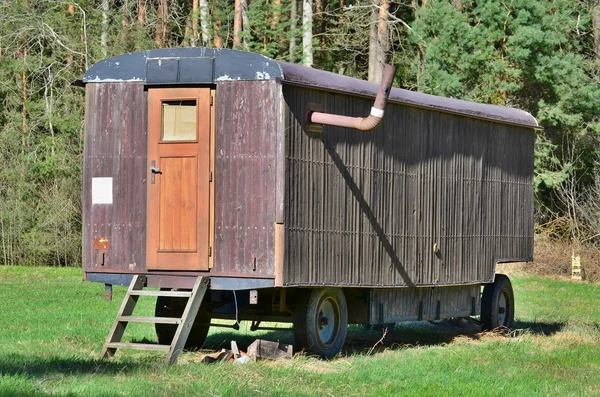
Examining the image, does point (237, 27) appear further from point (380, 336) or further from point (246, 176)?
point (246, 176)

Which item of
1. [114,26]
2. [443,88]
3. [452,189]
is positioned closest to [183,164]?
[452,189]

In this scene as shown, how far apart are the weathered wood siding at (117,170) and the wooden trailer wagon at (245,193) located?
15mm

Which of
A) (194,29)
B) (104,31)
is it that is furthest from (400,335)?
(194,29)

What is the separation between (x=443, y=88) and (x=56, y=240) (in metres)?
12.5

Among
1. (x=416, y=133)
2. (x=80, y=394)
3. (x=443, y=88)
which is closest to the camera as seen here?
(x=80, y=394)

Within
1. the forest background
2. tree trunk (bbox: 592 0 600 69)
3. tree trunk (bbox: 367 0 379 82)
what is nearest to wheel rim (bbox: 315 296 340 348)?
the forest background

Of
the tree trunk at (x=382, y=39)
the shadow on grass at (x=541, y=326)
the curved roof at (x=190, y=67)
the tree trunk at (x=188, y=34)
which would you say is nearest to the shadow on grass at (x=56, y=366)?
the curved roof at (x=190, y=67)

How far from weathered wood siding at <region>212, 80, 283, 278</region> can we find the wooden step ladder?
1.40 feet

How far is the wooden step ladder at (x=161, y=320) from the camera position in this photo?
12.1 metres

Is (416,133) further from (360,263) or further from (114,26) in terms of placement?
(114,26)

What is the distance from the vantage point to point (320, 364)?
41.2ft

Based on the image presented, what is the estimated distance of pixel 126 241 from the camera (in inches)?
525

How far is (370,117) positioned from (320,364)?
113 inches

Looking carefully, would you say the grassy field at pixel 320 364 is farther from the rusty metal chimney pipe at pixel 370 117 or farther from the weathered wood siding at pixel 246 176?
the rusty metal chimney pipe at pixel 370 117
